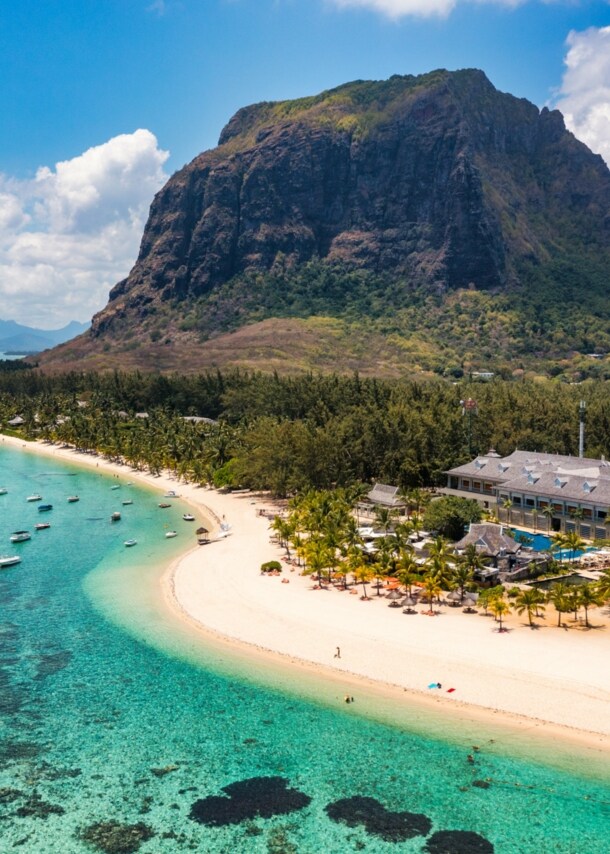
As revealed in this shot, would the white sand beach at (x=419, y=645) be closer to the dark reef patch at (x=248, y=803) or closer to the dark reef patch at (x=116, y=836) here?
the dark reef patch at (x=248, y=803)

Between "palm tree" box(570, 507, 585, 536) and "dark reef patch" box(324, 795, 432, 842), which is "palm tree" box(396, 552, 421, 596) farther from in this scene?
"dark reef patch" box(324, 795, 432, 842)

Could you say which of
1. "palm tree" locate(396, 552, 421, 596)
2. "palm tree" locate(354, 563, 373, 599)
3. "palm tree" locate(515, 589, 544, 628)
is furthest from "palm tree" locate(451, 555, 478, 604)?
"palm tree" locate(354, 563, 373, 599)

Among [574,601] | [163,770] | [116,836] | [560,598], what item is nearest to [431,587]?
[560,598]

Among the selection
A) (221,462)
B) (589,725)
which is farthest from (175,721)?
(221,462)

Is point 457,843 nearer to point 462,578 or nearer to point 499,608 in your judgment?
point 499,608

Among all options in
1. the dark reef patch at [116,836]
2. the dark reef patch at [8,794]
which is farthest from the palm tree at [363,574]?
the dark reef patch at [8,794]

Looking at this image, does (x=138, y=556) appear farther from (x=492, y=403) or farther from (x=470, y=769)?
(x=492, y=403)

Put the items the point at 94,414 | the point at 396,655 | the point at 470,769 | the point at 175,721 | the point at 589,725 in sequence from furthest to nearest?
1. the point at 94,414
2. the point at 396,655
3. the point at 175,721
4. the point at 589,725
5. the point at 470,769
